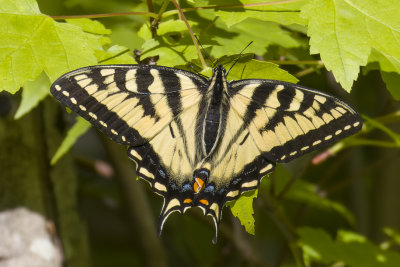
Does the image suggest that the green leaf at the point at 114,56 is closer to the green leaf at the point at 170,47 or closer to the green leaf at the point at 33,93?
the green leaf at the point at 170,47

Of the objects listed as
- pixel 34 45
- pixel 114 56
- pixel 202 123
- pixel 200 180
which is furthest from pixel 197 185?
pixel 34 45

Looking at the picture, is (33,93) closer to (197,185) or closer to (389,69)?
(197,185)

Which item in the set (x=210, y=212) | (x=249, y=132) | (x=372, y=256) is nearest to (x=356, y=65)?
(x=249, y=132)

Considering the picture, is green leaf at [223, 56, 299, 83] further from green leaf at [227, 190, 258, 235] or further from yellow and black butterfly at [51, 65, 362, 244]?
green leaf at [227, 190, 258, 235]

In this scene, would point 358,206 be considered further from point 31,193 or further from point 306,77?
point 31,193

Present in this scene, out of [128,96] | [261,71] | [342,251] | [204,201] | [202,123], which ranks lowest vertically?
[342,251]

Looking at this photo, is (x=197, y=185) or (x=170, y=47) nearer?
(x=170, y=47)

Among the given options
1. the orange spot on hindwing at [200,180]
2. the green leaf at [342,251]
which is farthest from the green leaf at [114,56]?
the green leaf at [342,251]
